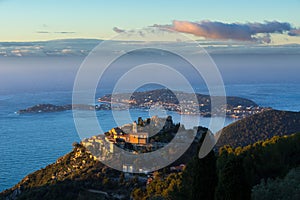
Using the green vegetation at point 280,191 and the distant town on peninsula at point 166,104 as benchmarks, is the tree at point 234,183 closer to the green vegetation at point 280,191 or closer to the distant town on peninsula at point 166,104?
the green vegetation at point 280,191

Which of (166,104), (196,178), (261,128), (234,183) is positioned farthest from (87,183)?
(166,104)

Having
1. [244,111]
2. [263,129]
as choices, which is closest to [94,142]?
[263,129]

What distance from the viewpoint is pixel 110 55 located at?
30.5 feet

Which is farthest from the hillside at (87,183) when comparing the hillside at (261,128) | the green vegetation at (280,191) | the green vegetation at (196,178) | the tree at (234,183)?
the hillside at (261,128)

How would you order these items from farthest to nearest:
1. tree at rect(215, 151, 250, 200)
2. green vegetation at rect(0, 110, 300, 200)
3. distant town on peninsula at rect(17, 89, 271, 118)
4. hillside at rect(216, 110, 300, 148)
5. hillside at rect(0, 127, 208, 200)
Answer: distant town on peninsula at rect(17, 89, 271, 118) → hillside at rect(216, 110, 300, 148) → hillside at rect(0, 127, 208, 200) → green vegetation at rect(0, 110, 300, 200) → tree at rect(215, 151, 250, 200)

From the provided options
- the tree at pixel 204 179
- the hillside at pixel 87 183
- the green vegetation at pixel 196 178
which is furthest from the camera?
the hillside at pixel 87 183

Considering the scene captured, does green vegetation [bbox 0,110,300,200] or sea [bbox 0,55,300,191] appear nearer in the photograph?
green vegetation [bbox 0,110,300,200]

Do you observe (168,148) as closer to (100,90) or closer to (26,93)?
(100,90)

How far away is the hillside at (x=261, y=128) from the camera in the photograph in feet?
65.9

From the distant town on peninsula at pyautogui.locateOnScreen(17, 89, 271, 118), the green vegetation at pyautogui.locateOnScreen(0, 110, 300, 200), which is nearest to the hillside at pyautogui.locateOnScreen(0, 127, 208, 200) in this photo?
the green vegetation at pyautogui.locateOnScreen(0, 110, 300, 200)

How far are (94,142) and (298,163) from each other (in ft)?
22.8

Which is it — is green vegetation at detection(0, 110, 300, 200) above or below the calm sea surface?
above

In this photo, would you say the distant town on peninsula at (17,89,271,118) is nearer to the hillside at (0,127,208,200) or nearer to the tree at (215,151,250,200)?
the hillside at (0,127,208,200)

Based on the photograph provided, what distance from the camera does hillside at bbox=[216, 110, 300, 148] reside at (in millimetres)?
20094
